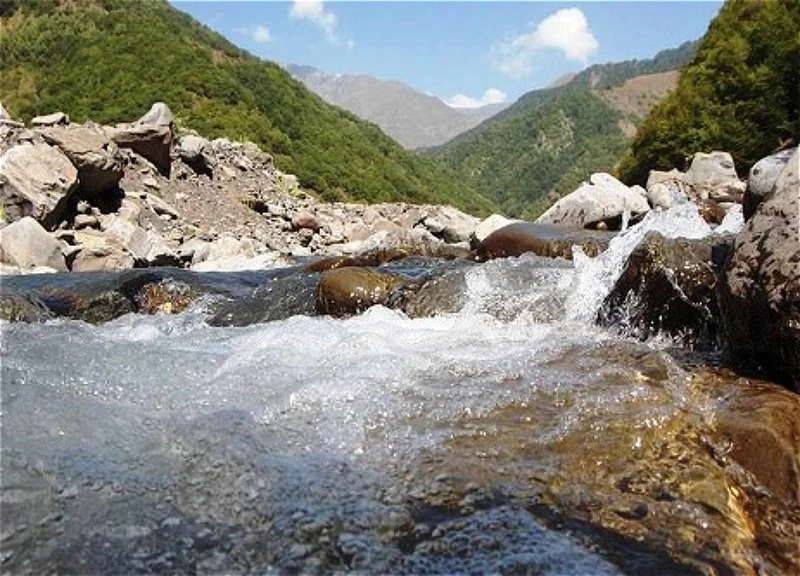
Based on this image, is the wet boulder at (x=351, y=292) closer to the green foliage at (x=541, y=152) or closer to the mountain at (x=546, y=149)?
the mountain at (x=546, y=149)

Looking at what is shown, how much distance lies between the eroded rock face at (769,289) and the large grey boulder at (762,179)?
1.12 ft

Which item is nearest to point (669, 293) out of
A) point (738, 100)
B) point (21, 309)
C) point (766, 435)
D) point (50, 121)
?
point (766, 435)

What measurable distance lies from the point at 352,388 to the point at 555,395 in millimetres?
1205

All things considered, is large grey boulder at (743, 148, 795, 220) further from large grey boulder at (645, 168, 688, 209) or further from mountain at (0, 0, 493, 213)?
mountain at (0, 0, 493, 213)

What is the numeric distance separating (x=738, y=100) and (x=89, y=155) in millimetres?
30156

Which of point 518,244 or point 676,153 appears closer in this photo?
point 518,244

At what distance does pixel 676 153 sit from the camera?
1364 inches

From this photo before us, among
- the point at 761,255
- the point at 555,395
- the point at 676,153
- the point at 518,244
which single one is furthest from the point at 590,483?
the point at 676,153

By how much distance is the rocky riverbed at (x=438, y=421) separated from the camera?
2635 mm

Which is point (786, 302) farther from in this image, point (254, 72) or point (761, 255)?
point (254, 72)

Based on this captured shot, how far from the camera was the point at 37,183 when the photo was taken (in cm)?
1628

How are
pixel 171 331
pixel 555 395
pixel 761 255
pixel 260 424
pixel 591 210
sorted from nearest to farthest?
1. pixel 260 424
2. pixel 555 395
3. pixel 761 255
4. pixel 171 331
5. pixel 591 210

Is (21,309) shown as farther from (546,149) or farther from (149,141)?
(546,149)

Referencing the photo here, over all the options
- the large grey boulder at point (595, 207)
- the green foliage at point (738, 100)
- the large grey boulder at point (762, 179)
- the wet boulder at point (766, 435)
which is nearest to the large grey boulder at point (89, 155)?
the large grey boulder at point (595, 207)
